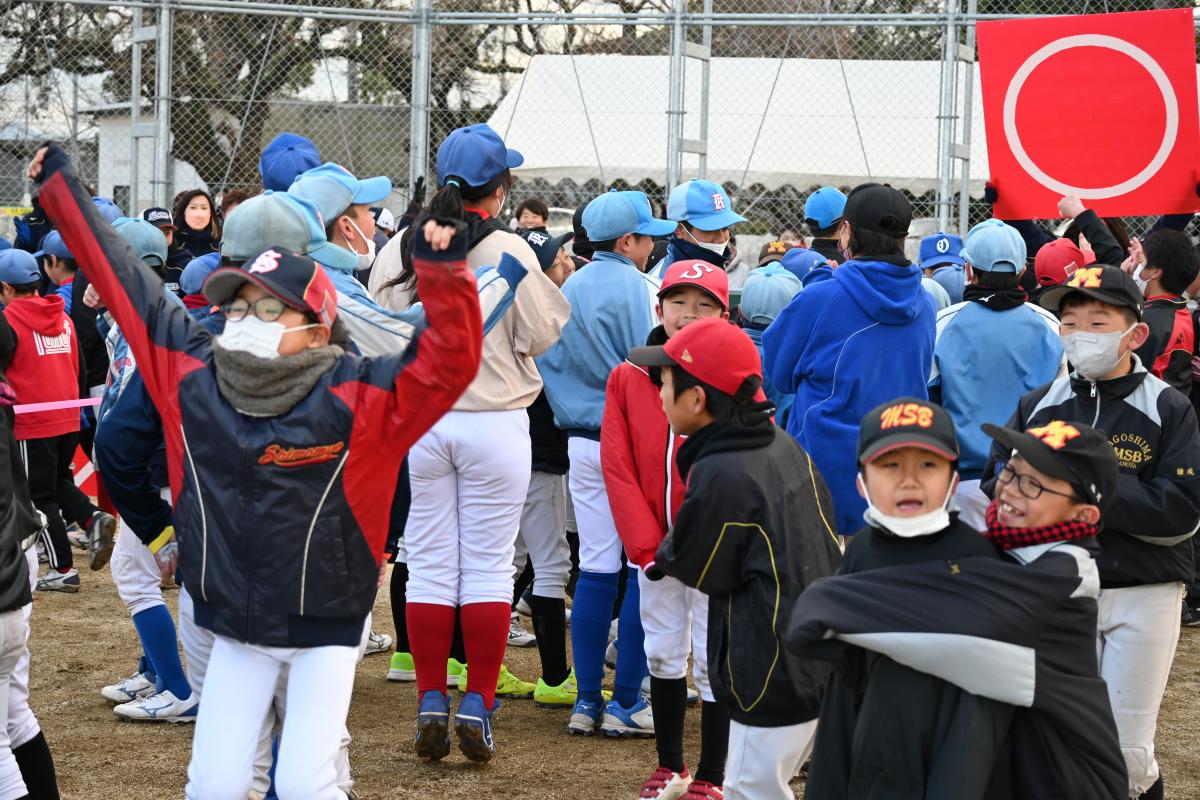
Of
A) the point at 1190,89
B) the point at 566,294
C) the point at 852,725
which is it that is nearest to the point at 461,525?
the point at 566,294

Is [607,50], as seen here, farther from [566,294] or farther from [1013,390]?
[1013,390]

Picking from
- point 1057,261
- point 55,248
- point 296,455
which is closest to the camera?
point 296,455

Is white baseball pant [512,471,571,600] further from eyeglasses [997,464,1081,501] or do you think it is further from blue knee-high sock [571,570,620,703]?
eyeglasses [997,464,1081,501]

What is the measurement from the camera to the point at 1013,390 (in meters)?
5.63

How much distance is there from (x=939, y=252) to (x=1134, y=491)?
4531mm

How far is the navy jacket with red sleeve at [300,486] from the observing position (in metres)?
3.48

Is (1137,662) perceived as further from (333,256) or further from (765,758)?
(333,256)

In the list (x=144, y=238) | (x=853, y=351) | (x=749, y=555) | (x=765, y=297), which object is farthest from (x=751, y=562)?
(x=144, y=238)

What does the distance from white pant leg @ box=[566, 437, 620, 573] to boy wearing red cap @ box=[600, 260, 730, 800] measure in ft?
1.99

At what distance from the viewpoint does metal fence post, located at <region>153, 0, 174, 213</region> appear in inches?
413

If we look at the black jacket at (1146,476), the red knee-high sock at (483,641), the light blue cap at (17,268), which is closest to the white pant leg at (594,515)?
the red knee-high sock at (483,641)

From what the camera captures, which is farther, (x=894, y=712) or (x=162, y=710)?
(x=162, y=710)

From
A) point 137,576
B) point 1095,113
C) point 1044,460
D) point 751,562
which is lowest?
point 137,576

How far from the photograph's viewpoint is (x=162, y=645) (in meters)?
5.82
